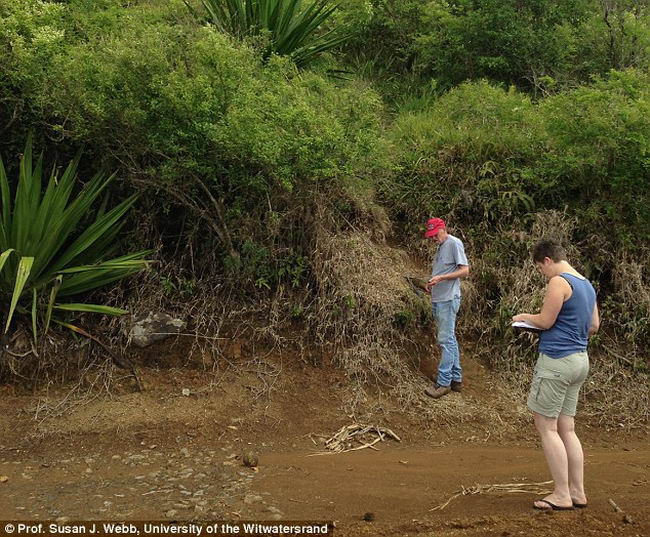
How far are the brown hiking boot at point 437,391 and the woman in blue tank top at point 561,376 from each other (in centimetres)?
204

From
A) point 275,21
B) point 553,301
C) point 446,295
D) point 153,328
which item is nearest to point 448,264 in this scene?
point 446,295

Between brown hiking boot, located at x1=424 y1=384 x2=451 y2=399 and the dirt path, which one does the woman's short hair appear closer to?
the dirt path

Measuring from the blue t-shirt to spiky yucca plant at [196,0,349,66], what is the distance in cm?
307

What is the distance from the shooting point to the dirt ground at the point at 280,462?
4.59 meters

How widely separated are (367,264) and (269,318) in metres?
1.16

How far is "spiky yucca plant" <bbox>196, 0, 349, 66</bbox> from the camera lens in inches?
327

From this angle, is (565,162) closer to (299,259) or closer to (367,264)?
(367,264)

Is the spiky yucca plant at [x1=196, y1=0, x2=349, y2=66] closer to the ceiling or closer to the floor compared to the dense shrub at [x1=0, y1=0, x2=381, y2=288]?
closer to the ceiling

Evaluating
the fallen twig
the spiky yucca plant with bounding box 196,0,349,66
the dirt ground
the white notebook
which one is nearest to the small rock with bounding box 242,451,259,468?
the dirt ground

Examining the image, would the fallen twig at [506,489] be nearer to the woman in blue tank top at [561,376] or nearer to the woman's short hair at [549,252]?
the woman in blue tank top at [561,376]

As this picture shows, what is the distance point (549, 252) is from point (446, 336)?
6.77 ft

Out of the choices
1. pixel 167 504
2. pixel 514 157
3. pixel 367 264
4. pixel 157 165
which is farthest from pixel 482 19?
pixel 167 504

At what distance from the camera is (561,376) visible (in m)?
4.55

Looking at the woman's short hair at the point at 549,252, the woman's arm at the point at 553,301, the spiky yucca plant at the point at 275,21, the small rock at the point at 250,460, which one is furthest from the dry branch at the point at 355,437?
the spiky yucca plant at the point at 275,21
